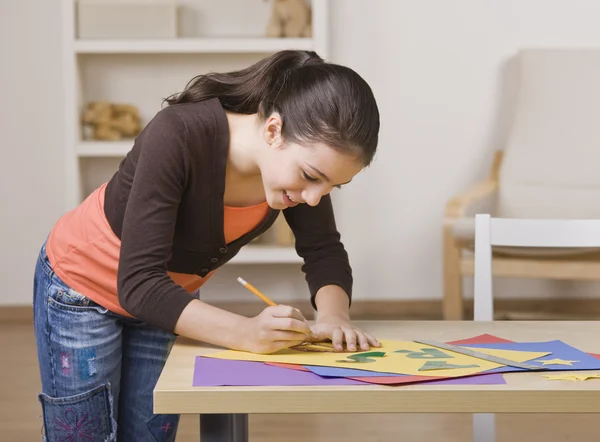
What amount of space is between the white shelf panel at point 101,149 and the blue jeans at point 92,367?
6.59 feet

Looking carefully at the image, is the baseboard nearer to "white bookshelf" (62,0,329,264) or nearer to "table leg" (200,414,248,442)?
"white bookshelf" (62,0,329,264)

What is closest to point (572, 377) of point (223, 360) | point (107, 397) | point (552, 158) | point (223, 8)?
point (223, 360)

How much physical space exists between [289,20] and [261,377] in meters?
2.63

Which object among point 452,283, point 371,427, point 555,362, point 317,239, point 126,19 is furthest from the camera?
point 126,19

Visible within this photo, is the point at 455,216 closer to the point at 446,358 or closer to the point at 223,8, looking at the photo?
the point at 223,8

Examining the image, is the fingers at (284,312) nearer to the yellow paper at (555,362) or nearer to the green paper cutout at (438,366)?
the green paper cutout at (438,366)

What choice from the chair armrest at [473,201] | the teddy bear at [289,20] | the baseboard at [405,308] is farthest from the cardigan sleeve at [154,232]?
the baseboard at [405,308]

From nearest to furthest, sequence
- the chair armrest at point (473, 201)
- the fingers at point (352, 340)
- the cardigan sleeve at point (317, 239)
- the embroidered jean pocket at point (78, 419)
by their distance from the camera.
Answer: the fingers at point (352, 340) < the embroidered jean pocket at point (78, 419) < the cardigan sleeve at point (317, 239) < the chair armrest at point (473, 201)

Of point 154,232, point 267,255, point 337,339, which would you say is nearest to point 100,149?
point 267,255

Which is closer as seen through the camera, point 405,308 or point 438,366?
point 438,366

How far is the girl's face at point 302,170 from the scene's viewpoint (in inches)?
40.2

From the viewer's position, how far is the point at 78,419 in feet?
3.84

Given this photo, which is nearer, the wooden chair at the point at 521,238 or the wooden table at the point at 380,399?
the wooden table at the point at 380,399

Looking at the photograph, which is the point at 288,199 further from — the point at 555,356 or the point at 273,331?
the point at 555,356
